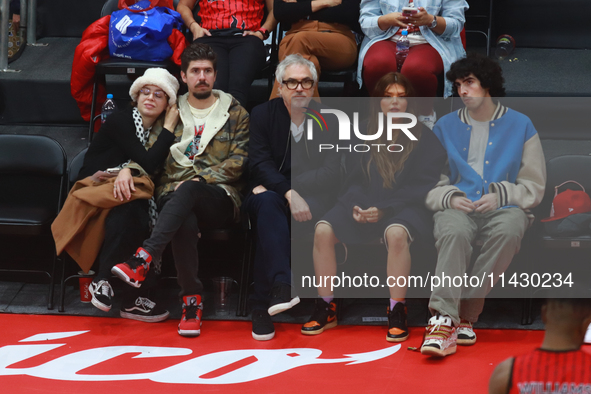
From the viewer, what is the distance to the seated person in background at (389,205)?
3.10 metres

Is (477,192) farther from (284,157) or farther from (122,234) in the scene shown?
(122,234)

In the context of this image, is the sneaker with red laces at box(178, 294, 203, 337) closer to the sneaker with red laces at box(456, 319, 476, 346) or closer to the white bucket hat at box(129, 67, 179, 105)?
the white bucket hat at box(129, 67, 179, 105)

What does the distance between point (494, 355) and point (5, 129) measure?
12.1 ft

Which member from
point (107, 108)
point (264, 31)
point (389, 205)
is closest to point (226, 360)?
point (389, 205)

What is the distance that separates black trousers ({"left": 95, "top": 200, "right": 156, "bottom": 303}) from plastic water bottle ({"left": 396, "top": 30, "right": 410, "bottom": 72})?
67.0 inches

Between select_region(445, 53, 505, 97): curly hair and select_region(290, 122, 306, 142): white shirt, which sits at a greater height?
select_region(445, 53, 505, 97): curly hair

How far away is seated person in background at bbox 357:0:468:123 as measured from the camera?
3.74 m

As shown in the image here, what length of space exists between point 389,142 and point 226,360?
1340mm

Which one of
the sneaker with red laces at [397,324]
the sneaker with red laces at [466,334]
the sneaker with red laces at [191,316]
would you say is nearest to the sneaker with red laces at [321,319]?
the sneaker with red laces at [397,324]

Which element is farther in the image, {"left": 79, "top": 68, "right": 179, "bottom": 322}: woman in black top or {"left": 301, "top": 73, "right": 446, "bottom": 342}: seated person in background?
{"left": 79, "top": 68, "right": 179, "bottom": 322}: woman in black top

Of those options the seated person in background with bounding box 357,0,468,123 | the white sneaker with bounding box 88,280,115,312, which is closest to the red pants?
the seated person in background with bounding box 357,0,468,123

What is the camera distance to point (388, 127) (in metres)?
3.35

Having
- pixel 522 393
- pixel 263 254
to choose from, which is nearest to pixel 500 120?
pixel 263 254

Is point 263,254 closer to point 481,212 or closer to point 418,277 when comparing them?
point 418,277
